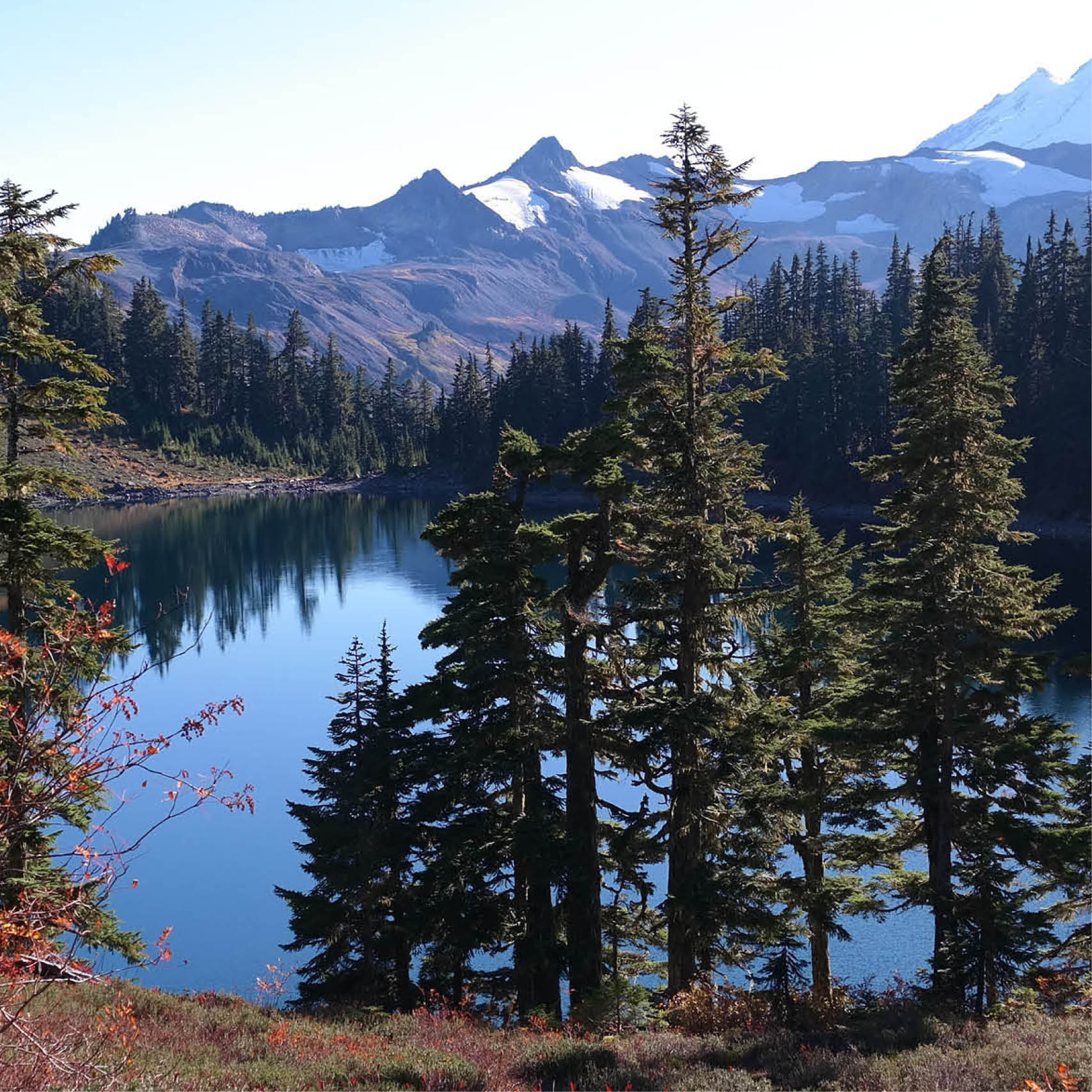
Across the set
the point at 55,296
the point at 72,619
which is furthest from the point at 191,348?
the point at 72,619

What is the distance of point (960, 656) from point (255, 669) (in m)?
45.9

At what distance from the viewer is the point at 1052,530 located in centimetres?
8000

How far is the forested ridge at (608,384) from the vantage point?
9000cm

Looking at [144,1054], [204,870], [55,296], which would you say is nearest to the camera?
[144,1054]

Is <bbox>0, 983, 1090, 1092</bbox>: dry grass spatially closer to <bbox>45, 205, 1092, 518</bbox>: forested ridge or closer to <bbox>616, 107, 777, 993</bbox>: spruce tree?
<bbox>616, 107, 777, 993</bbox>: spruce tree

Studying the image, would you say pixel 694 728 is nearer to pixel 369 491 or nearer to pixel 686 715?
pixel 686 715

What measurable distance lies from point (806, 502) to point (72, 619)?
9727cm

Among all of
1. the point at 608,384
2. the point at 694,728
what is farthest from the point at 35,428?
the point at 608,384

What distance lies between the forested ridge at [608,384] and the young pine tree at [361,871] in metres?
35.6

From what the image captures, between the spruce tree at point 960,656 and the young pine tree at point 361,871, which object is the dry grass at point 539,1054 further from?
the young pine tree at point 361,871

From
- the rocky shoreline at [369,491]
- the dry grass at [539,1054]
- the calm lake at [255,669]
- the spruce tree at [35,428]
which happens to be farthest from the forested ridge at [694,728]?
the rocky shoreline at [369,491]

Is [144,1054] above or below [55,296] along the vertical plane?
below

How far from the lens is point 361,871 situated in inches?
770

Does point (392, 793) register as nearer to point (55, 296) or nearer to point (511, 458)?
point (511, 458)
